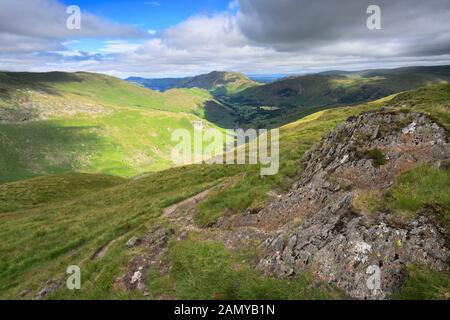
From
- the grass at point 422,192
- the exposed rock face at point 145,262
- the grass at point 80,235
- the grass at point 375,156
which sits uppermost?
the grass at point 375,156

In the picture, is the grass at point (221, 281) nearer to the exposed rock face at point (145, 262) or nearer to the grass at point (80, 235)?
the exposed rock face at point (145, 262)

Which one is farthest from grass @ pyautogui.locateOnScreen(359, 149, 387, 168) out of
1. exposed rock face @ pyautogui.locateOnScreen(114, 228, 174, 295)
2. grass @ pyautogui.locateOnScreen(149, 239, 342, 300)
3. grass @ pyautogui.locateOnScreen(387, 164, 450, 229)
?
exposed rock face @ pyautogui.locateOnScreen(114, 228, 174, 295)

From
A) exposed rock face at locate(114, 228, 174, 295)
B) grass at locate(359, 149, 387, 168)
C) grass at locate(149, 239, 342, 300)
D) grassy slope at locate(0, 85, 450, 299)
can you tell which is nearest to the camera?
grass at locate(149, 239, 342, 300)

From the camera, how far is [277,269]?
16.6 metres

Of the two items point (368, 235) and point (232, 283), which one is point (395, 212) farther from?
point (232, 283)

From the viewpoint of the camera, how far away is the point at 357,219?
1680cm

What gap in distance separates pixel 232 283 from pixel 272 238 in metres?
3.97

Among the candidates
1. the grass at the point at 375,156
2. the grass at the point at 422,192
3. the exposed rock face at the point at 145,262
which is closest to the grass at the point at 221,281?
the exposed rock face at the point at 145,262

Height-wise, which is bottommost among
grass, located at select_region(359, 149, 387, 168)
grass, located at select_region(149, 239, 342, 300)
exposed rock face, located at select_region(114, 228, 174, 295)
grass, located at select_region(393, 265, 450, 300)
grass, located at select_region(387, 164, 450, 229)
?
exposed rock face, located at select_region(114, 228, 174, 295)

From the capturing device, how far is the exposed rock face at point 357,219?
1445 centimetres

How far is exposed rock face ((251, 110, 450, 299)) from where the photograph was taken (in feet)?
47.4

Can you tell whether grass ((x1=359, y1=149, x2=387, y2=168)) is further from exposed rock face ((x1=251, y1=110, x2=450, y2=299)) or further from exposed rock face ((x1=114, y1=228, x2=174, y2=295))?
exposed rock face ((x1=114, y1=228, x2=174, y2=295))

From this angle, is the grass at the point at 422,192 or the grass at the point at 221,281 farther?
the grass at the point at 422,192

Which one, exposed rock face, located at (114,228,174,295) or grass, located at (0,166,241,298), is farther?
grass, located at (0,166,241,298)
